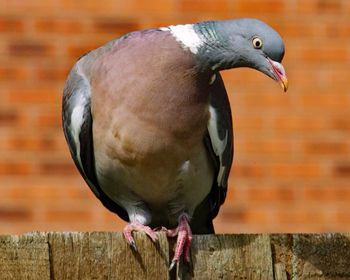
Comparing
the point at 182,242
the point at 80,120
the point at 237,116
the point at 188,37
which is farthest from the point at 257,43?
the point at 237,116

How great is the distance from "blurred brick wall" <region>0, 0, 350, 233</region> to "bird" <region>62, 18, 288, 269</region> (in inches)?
63.5

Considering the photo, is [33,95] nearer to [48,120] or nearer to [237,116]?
[48,120]

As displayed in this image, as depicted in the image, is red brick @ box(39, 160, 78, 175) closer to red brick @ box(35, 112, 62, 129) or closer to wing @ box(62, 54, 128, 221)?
red brick @ box(35, 112, 62, 129)

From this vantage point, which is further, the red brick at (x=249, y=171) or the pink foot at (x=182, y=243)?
the red brick at (x=249, y=171)

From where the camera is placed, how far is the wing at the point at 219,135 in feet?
15.0

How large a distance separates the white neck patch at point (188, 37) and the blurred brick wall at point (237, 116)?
1797 mm

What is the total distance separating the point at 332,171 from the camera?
21.2ft

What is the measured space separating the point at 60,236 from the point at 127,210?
1283 mm

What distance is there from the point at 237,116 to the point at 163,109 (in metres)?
1.98

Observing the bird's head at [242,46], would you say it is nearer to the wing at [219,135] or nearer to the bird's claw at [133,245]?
the wing at [219,135]

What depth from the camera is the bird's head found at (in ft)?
14.4

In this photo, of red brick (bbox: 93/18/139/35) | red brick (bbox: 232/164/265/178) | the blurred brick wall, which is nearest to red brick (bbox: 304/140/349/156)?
the blurred brick wall

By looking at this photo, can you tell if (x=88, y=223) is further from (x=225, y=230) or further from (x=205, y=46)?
(x=205, y=46)

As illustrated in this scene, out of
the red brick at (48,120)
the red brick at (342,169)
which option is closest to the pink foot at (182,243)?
the red brick at (48,120)
